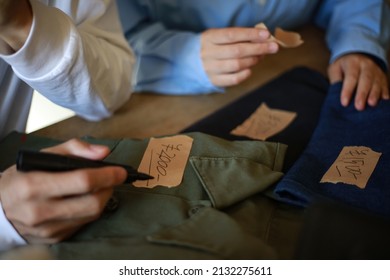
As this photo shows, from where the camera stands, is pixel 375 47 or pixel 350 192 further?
pixel 375 47

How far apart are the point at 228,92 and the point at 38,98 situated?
2.59ft

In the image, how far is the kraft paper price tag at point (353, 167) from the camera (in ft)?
1.79

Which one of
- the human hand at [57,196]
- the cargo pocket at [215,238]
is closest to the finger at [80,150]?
the human hand at [57,196]

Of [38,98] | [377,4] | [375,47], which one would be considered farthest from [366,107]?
[38,98]

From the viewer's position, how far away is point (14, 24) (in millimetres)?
531

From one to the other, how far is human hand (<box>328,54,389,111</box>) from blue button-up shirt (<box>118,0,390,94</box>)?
0.03 m

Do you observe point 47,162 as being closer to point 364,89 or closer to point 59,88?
point 59,88

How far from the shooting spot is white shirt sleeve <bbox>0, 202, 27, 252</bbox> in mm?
480

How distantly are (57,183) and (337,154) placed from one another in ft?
1.26

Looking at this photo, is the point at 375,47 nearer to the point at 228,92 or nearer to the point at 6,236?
the point at 228,92

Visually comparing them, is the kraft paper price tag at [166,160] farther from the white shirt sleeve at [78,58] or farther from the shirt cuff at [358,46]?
the shirt cuff at [358,46]

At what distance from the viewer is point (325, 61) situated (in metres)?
0.94

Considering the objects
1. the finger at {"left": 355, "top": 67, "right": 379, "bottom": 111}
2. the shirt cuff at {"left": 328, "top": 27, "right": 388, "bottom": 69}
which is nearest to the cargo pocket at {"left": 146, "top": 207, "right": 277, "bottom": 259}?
the finger at {"left": 355, "top": 67, "right": 379, "bottom": 111}
